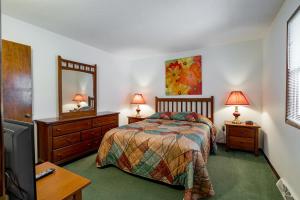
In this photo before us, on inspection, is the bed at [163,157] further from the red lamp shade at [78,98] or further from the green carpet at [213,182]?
the red lamp shade at [78,98]

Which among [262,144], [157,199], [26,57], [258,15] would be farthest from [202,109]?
[26,57]

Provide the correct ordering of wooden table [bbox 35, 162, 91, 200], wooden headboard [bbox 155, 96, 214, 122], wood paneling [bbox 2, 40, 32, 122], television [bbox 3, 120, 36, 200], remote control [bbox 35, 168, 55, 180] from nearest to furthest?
television [bbox 3, 120, 36, 200] → wooden table [bbox 35, 162, 91, 200] → remote control [bbox 35, 168, 55, 180] → wood paneling [bbox 2, 40, 32, 122] → wooden headboard [bbox 155, 96, 214, 122]

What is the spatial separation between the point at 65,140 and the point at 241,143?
3.26 m

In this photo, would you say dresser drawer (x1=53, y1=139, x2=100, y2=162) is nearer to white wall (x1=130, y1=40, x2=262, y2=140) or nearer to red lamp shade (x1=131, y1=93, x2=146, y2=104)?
red lamp shade (x1=131, y1=93, x2=146, y2=104)

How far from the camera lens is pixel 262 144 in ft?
10.5

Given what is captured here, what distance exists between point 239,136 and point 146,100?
2540 mm

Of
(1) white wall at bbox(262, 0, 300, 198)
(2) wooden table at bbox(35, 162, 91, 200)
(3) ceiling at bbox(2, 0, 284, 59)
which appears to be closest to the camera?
(2) wooden table at bbox(35, 162, 91, 200)

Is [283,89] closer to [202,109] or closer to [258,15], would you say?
[258,15]

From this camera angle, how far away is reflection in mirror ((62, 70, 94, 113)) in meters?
3.09

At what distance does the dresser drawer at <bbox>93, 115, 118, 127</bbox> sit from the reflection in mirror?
40 cm

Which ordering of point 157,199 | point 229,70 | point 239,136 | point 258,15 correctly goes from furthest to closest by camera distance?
point 229,70
point 239,136
point 258,15
point 157,199

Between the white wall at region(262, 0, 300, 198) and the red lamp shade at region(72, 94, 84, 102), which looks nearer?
the white wall at region(262, 0, 300, 198)

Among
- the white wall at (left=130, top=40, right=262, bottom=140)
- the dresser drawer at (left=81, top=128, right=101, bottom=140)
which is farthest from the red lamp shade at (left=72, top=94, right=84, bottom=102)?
the white wall at (left=130, top=40, right=262, bottom=140)

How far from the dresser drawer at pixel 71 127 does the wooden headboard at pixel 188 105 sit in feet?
6.49
